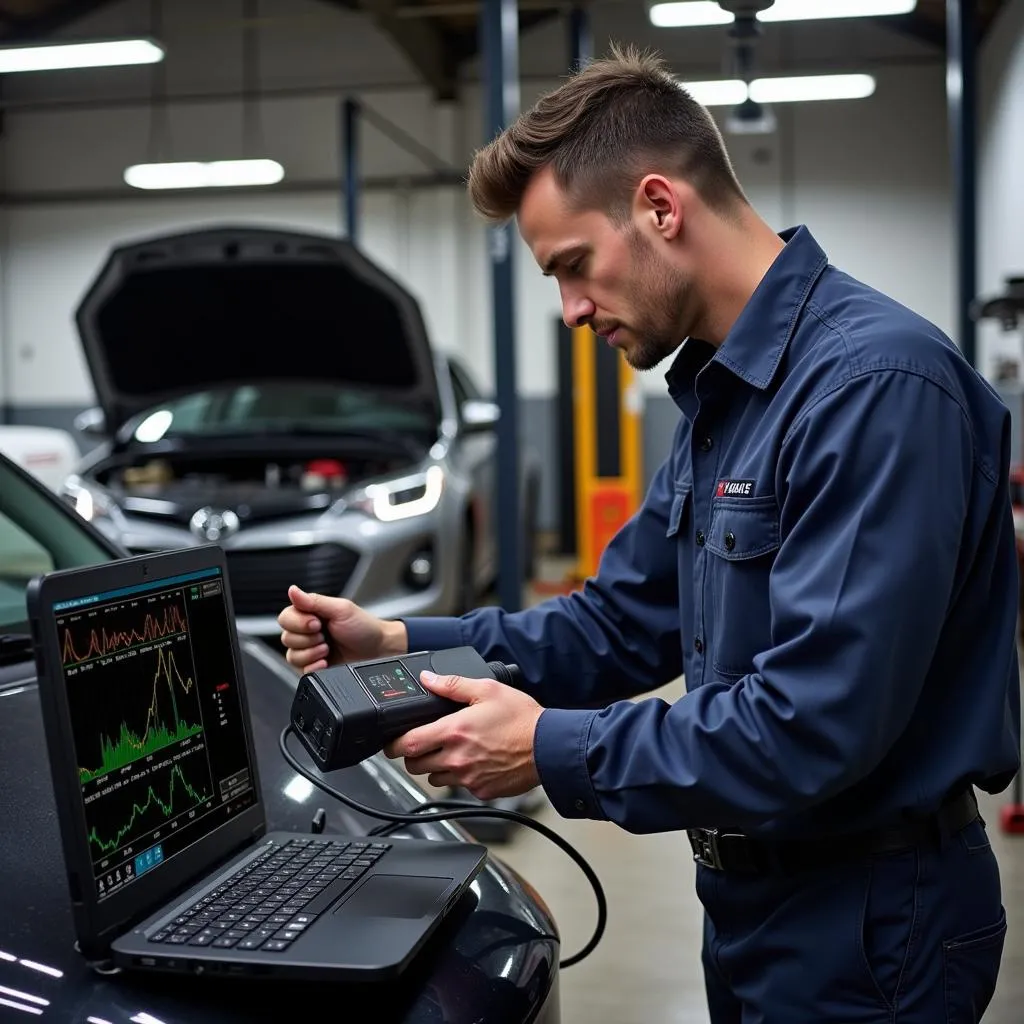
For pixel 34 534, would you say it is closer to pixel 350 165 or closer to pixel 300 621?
pixel 300 621

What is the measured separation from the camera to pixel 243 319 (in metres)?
5.05

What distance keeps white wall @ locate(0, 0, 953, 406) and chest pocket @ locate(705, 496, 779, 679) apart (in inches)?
377

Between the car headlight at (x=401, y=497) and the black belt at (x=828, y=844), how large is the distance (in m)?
3.69

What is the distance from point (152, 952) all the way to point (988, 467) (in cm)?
94

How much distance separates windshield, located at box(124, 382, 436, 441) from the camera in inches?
232

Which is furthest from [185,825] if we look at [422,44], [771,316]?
[422,44]

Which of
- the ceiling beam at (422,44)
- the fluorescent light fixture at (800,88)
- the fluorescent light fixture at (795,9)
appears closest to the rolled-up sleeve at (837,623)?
the fluorescent light fixture at (795,9)

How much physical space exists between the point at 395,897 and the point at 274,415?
17.6ft

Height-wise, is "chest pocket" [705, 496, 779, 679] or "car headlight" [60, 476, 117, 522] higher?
"chest pocket" [705, 496, 779, 679]

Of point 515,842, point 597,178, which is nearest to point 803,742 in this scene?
point 597,178

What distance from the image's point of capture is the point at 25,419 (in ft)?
43.6

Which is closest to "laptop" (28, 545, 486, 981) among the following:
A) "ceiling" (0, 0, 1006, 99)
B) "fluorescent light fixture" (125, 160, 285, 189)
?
"fluorescent light fixture" (125, 160, 285, 189)

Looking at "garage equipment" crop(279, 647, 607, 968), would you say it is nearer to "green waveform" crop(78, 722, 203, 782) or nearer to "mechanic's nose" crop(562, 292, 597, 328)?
"green waveform" crop(78, 722, 203, 782)

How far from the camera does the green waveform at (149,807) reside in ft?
3.54
